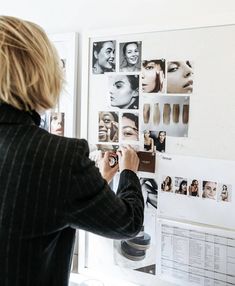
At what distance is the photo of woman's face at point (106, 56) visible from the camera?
975mm

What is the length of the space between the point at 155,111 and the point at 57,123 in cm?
34

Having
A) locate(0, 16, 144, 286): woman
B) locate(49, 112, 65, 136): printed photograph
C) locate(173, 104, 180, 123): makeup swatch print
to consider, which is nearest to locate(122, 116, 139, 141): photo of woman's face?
locate(173, 104, 180, 123): makeup swatch print

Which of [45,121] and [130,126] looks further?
[45,121]

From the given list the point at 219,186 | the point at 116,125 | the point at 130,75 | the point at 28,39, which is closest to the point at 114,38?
the point at 130,75

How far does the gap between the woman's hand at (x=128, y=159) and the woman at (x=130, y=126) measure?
3cm

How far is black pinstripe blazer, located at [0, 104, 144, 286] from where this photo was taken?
0.59 metres

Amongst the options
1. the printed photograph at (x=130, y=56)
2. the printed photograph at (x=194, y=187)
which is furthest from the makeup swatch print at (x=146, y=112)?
the printed photograph at (x=194, y=187)

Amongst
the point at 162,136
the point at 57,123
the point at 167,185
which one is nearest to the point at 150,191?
the point at 167,185

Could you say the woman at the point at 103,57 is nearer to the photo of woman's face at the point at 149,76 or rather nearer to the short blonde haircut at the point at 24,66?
the photo of woman's face at the point at 149,76

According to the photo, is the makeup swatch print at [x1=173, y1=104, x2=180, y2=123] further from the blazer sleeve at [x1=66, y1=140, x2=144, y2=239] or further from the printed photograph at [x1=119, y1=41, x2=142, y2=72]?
the blazer sleeve at [x1=66, y1=140, x2=144, y2=239]

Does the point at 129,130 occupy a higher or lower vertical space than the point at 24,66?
lower

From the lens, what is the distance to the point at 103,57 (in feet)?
3.24

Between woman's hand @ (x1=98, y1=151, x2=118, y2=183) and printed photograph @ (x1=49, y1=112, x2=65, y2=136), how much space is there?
0.58 ft

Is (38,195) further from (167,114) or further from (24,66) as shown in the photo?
(167,114)
